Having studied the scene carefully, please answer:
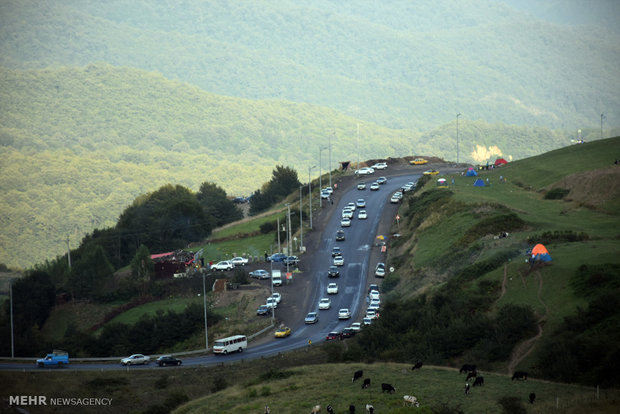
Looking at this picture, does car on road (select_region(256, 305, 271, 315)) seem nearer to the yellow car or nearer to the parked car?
the yellow car

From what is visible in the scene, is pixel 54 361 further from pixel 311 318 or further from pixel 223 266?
pixel 223 266

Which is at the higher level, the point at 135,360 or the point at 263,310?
the point at 263,310

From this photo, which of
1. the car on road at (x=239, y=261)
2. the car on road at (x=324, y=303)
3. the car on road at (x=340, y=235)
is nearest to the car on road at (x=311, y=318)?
the car on road at (x=324, y=303)

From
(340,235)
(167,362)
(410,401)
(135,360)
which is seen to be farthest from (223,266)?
(410,401)

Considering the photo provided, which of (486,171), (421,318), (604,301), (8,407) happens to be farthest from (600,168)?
(8,407)

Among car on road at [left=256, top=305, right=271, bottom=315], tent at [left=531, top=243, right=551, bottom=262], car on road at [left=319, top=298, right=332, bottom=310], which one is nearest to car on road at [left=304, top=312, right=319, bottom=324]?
car on road at [left=319, top=298, right=332, bottom=310]

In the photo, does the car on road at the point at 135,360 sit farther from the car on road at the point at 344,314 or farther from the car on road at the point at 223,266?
the car on road at the point at 223,266

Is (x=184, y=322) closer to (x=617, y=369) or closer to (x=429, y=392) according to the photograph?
(x=429, y=392)
